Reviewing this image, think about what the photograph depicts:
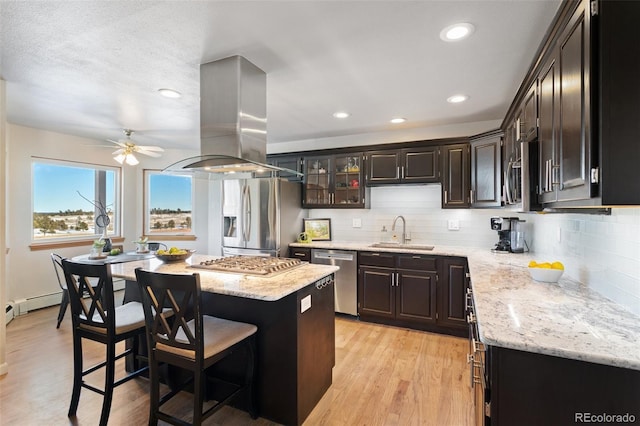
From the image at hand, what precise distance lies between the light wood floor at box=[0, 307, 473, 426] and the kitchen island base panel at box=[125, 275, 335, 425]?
0.46 feet

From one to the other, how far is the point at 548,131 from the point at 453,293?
2245 millimetres

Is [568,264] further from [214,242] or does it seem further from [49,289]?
[49,289]

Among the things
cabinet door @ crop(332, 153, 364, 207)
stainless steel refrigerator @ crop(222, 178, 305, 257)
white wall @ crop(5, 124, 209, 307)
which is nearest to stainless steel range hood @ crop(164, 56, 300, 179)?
stainless steel refrigerator @ crop(222, 178, 305, 257)

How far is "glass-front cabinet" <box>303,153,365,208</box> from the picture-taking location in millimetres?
4246

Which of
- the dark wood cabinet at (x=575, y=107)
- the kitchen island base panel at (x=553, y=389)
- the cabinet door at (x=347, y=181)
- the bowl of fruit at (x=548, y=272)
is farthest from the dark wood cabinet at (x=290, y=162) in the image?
the kitchen island base panel at (x=553, y=389)

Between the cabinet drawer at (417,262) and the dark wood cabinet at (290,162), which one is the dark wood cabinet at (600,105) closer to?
the cabinet drawer at (417,262)

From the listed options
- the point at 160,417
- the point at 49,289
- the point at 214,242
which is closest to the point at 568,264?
the point at 160,417

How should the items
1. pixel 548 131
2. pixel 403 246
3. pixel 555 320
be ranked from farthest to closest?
1. pixel 403 246
2. pixel 548 131
3. pixel 555 320

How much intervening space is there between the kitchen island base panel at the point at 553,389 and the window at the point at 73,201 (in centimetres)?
553

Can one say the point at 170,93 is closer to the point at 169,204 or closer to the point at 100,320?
the point at 100,320

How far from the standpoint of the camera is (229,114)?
2.23m

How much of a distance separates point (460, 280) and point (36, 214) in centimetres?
565

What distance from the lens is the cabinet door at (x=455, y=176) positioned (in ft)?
11.9

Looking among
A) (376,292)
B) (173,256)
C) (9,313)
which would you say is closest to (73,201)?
(9,313)
